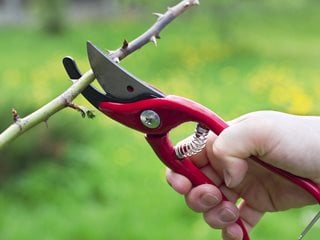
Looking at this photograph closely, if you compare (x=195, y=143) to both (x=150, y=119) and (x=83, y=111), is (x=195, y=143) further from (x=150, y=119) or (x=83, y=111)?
(x=83, y=111)

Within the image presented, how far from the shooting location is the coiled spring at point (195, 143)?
111 centimetres

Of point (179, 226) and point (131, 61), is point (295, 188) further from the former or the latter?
point (131, 61)

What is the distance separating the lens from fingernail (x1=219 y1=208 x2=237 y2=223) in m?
1.27

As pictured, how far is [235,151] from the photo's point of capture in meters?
1.12

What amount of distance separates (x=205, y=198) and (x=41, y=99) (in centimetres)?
321

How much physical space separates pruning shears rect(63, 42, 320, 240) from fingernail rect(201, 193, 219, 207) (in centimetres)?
12

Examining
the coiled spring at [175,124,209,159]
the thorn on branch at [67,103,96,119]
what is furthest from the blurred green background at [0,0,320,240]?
the thorn on branch at [67,103,96,119]

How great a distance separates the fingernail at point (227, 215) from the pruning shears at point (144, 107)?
0.15 metres

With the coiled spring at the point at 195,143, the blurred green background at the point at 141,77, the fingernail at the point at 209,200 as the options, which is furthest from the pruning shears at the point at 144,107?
the blurred green background at the point at 141,77

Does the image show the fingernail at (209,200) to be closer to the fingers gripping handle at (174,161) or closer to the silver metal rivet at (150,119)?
the fingers gripping handle at (174,161)

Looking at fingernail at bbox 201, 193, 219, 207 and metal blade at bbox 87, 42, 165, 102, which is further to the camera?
fingernail at bbox 201, 193, 219, 207

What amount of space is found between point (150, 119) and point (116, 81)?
8 centimetres

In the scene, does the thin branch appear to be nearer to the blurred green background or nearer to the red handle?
the red handle

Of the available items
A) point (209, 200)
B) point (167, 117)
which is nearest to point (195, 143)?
point (167, 117)
